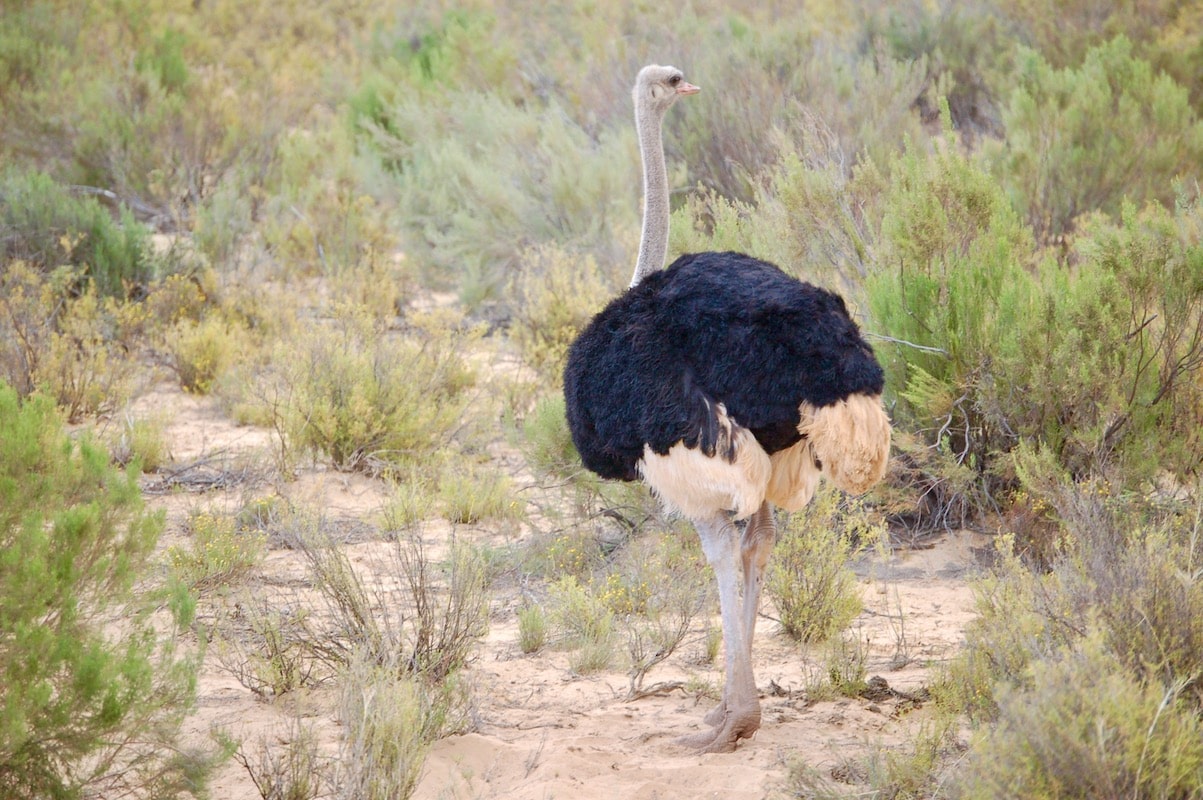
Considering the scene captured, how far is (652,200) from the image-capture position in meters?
4.22

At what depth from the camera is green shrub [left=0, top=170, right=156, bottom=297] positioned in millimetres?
8539

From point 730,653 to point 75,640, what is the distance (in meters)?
1.79

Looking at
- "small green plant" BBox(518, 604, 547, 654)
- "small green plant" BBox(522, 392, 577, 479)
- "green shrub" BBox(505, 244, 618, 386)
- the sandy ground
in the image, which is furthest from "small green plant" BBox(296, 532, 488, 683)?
"green shrub" BBox(505, 244, 618, 386)

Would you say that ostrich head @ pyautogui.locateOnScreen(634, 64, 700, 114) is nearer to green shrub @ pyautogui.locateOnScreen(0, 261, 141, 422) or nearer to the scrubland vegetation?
the scrubland vegetation

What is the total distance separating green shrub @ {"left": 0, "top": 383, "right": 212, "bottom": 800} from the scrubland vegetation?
11 mm

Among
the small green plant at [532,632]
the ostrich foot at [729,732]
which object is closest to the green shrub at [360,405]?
the small green plant at [532,632]

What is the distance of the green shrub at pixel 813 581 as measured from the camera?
451 centimetres

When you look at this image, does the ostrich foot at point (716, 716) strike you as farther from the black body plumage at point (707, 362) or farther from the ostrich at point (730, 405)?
the black body plumage at point (707, 362)

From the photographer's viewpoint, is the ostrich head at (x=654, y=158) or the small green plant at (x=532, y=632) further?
the small green plant at (x=532, y=632)

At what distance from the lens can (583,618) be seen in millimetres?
4516

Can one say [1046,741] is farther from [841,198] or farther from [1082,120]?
[1082,120]

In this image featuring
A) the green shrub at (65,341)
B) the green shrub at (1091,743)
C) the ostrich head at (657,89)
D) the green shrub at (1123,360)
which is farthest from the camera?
the green shrub at (65,341)

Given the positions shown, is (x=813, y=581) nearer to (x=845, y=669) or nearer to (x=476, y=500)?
(x=845, y=669)

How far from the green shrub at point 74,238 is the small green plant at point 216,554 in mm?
3923
